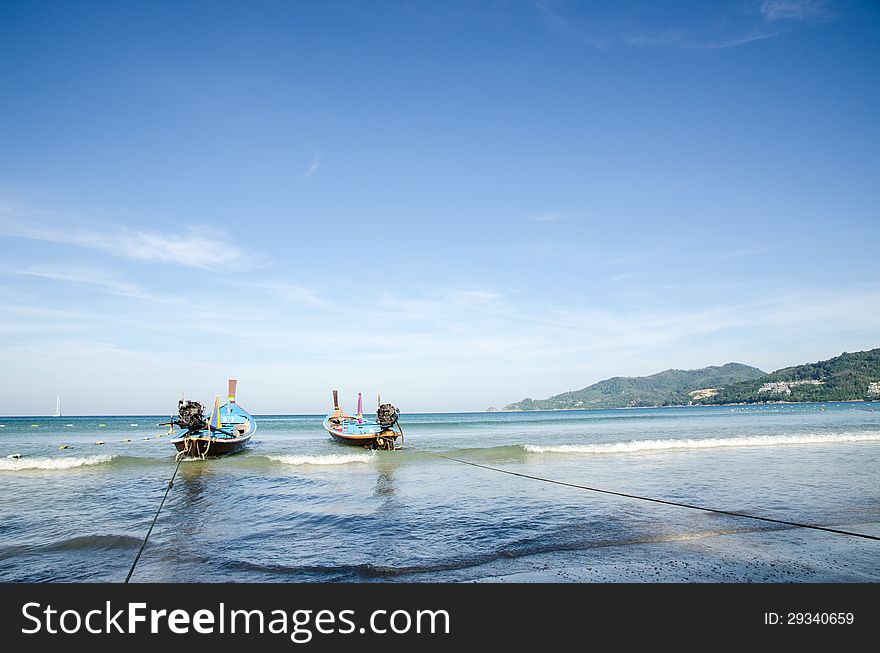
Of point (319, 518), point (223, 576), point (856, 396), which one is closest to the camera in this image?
point (223, 576)

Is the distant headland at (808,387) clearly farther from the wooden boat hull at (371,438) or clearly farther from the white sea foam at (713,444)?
the wooden boat hull at (371,438)

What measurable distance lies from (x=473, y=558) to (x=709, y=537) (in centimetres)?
446

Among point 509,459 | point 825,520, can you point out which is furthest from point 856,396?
point 825,520

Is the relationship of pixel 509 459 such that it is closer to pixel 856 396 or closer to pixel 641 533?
pixel 641 533

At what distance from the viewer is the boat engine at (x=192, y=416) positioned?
84.8ft

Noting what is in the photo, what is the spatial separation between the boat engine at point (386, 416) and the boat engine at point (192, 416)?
33.7 ft

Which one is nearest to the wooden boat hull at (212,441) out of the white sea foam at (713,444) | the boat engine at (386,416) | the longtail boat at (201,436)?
the longtail boat at (201,436)

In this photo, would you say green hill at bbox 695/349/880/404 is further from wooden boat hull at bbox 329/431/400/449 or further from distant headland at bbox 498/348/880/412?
wooden boat hull at bbox 329/431/400/449

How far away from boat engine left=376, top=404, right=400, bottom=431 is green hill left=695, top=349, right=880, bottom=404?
443 ft

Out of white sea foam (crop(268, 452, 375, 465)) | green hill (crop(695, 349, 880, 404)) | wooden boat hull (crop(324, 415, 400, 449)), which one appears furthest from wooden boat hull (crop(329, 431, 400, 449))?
green hill (crop(695, 349, 880, 404))

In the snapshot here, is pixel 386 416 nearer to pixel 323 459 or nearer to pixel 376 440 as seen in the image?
pixel 376 440

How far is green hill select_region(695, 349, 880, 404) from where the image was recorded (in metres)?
122

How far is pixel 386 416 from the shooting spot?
102 feet
